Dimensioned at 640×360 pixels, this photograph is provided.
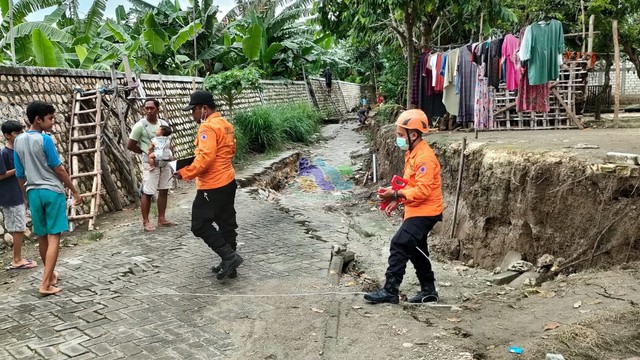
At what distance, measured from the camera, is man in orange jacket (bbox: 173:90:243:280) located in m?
4.76

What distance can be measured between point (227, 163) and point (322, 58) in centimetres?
2073

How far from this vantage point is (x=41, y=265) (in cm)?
569

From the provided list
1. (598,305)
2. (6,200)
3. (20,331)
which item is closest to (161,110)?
(6,200)

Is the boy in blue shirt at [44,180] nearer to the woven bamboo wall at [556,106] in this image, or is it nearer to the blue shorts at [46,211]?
the blue shorts at [46,211]

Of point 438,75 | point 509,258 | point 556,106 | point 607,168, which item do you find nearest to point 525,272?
point 509,258

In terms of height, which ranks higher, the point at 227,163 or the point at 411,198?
the point at 227,163

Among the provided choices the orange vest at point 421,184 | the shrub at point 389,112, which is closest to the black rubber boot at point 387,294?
the orange vest at point 421,184

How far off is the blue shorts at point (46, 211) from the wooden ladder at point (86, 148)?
2.45 meters

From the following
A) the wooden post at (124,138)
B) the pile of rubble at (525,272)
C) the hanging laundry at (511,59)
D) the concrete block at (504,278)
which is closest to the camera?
the pile of rubble at (525,272)

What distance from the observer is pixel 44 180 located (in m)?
4.57

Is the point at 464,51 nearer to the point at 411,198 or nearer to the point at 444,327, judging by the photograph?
the point at 411,198

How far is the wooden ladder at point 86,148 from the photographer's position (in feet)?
24.1

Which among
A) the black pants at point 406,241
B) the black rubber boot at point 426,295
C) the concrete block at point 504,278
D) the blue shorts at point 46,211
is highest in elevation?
the blue shorts at point 46,211

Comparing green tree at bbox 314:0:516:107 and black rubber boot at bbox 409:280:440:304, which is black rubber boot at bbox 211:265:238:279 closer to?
black rubber boot at bbox 409:280:440:304
